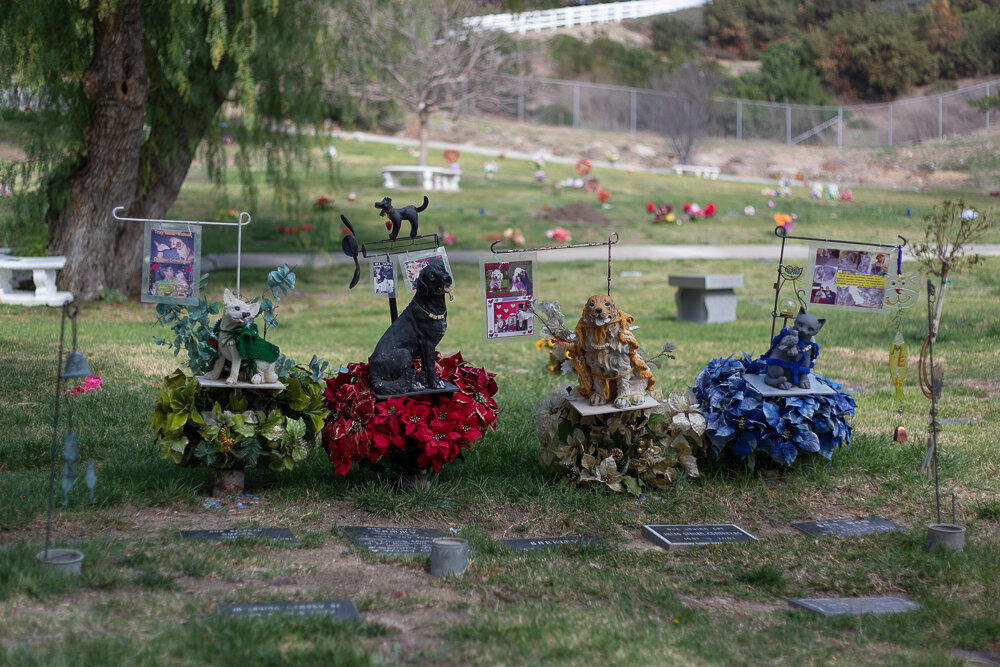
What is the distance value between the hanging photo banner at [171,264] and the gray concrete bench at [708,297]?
836cm

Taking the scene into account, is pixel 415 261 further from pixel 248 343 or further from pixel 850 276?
pixel 850 276

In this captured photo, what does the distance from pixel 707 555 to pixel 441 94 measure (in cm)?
2721

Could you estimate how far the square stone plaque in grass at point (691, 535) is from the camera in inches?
196

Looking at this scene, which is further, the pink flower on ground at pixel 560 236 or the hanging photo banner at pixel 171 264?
the pink flower on ground at pixel 560 236

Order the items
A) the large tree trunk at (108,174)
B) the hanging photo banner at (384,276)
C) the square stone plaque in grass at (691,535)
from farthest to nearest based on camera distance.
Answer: the large tree trunk at (108,174) → the hanging photo banner at (384,276) → the square stone plaque in grass at (691,535)

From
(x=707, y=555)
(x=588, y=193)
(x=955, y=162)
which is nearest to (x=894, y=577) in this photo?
(x=707, y=555)

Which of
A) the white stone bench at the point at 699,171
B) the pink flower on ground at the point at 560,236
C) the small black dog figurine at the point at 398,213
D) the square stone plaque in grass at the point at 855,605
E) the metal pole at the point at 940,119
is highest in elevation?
the metal pole at the point at 940,119

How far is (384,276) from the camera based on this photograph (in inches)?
219

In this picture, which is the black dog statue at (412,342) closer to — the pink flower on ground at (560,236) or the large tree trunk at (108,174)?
the large tree trunk at (108,174)

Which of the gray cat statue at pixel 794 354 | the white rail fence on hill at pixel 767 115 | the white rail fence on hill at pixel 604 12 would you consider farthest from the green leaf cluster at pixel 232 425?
the white rail fence on hill at pixel 604 12

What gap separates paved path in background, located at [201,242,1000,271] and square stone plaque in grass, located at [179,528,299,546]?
11926 mm

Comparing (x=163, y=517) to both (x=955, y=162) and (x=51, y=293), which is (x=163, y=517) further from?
(x=955, y=162)

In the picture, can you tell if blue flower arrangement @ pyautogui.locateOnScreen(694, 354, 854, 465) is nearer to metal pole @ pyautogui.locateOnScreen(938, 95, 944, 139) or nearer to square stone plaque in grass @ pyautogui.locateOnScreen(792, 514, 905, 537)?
square stone plaque in grass @ pyautogui.locateOnScreen(792, 514, 905, 537)

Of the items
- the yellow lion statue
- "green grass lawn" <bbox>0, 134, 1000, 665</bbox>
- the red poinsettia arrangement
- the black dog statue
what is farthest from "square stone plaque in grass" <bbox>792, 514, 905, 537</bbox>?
the black dog statue
